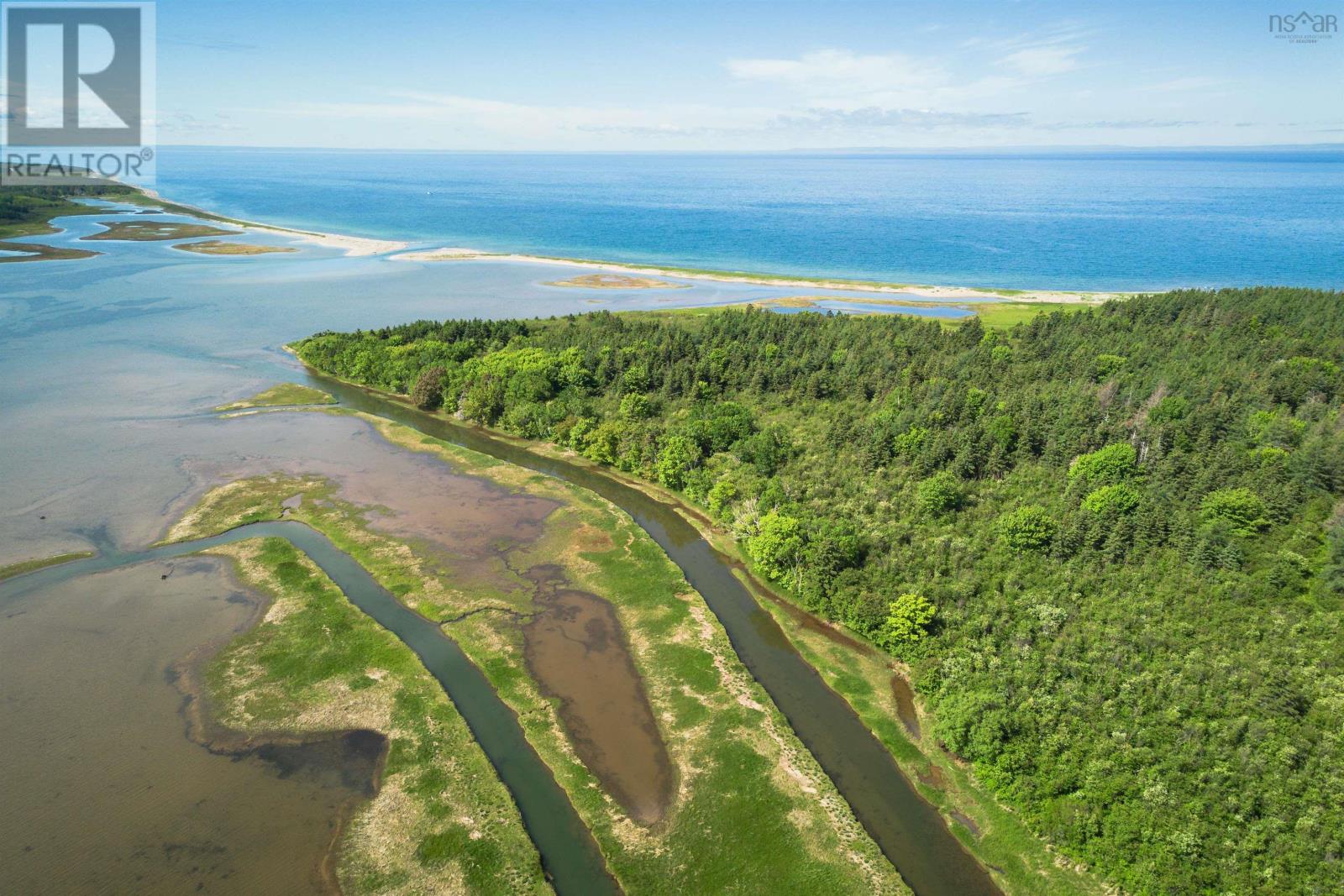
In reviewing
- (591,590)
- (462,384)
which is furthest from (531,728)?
(462,384)

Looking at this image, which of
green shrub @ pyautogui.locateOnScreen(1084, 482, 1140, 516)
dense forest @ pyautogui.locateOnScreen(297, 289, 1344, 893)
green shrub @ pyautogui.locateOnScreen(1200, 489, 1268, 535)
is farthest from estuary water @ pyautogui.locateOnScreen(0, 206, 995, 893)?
green shrub @ pyautogui.locateOnScreen(1200, 489, 1268, 535)

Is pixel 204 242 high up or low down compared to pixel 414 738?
up

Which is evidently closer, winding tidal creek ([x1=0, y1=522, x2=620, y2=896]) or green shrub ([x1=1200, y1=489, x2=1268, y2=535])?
winding tidal creek ([x1=0, y1=522, x2=620, y2=896])

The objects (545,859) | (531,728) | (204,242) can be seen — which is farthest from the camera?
(204,242)

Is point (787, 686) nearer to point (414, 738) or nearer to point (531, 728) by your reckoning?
point (531, 728)

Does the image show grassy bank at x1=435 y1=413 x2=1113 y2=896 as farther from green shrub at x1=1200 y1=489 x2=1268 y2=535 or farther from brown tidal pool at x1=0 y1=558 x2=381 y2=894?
brown tidal pool at x1=0 y1=558 x2=381 y2=894
